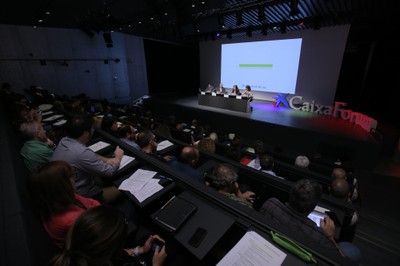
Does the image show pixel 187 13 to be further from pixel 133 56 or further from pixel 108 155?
pixel 108 155

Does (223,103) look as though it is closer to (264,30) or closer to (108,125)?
(264,30)

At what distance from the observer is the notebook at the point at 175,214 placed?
3.80 ft

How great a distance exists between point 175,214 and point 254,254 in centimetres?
52

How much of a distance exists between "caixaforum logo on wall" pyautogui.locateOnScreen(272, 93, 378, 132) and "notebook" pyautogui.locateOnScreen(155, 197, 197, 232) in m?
6.22

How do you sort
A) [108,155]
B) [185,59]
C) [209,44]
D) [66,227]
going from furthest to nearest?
[185,59]
[209,44]
[108,155]
[66,227]

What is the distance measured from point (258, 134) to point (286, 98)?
3.19 metres

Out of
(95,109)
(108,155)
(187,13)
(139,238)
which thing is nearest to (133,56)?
(187,13)

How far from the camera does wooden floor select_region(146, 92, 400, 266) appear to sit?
2.51m

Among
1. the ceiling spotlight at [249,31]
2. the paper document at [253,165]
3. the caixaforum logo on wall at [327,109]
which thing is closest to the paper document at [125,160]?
the paper document at [253,165]

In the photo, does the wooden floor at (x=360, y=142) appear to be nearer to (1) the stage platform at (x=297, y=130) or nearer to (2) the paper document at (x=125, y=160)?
(1) the stage platform at (x=297, y=130)

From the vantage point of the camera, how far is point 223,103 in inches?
311

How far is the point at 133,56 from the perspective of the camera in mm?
10680

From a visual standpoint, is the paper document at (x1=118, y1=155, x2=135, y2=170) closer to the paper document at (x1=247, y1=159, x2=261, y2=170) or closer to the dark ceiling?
the paper document at (x1=247, y1=159, x2=261, y2=170)

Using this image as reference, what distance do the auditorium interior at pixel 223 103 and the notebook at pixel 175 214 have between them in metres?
0.04
